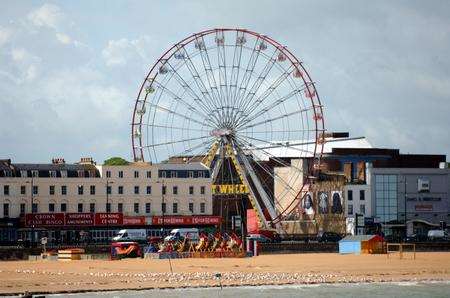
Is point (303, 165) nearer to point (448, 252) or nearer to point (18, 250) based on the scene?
point (448, 252)

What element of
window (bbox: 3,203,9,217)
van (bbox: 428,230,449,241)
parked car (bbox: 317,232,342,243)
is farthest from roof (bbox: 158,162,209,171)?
van (bbox: 428,230,449,241)

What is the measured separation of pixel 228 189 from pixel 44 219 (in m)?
18.6

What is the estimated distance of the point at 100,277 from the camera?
247 ft

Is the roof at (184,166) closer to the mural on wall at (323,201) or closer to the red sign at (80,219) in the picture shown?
the red sign at (80,219)

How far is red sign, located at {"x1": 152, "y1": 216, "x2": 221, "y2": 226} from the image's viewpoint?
127562mm

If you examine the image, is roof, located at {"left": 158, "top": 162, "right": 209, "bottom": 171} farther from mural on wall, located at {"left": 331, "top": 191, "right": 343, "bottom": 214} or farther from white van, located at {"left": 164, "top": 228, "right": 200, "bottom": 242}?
mural on wall, located at {"left": 331, "top": 191, "right": 343, "bottom": 214}

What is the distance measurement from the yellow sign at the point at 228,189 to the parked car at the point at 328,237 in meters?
8.61

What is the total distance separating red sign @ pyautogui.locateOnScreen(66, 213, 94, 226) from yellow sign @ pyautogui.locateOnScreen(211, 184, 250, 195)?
13192 mm

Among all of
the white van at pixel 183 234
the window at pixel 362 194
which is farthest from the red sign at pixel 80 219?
the window at pixel 362 194

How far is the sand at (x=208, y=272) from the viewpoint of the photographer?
71.1m

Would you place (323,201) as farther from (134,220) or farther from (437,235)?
(134,220)

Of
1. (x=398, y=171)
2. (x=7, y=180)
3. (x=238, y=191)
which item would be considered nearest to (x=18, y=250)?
(x=7, y=180)

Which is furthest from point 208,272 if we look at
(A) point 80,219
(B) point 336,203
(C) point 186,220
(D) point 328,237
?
(B) point 336,203

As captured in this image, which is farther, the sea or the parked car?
the parked car
